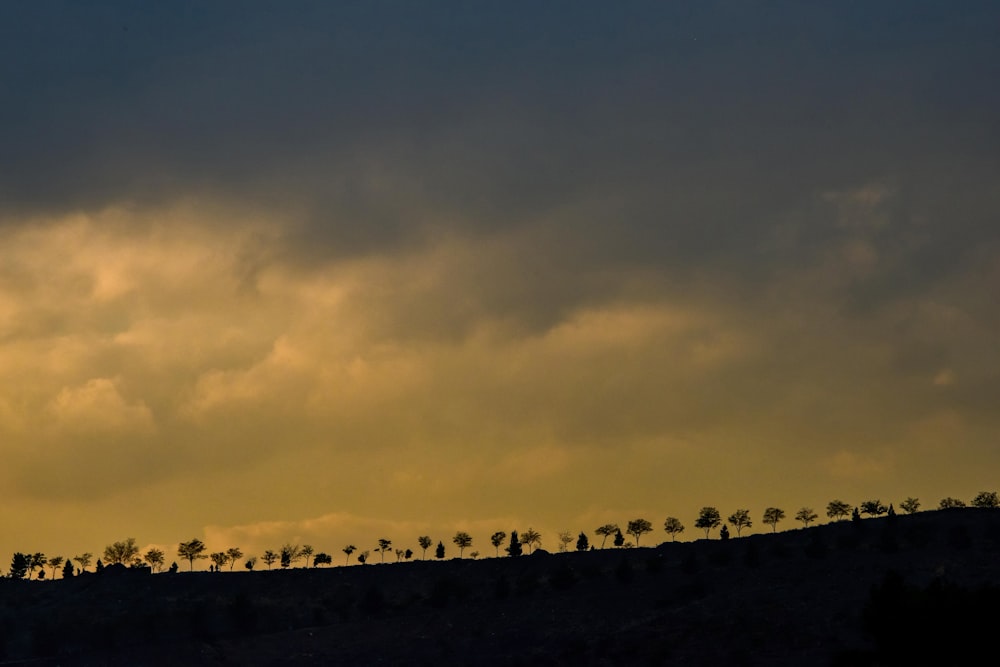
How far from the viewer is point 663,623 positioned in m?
186

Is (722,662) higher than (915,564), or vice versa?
(915,564)

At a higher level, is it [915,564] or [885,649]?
[915,564]

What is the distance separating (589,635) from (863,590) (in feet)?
141

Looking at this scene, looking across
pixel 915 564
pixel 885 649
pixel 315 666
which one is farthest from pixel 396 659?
pixel 885 649

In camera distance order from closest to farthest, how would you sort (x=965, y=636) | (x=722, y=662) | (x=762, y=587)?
(x=965, y=636)
(x=722, y=662)
(x=762, y=587)

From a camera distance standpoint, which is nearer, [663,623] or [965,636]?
[965,636]

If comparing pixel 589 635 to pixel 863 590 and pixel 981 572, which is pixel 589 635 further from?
pixel 981 572

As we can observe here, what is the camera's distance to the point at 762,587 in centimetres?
19450

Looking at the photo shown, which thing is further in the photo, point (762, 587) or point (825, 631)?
point (762, 587)

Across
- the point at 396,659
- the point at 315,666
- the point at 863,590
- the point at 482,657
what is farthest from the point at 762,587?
the point at 315,666

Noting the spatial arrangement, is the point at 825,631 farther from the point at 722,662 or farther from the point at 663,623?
the point at 663,623

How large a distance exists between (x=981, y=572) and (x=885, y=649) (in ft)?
244

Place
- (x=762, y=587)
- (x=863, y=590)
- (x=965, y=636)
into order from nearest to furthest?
(x=965, y=636), (x=863, y=590), (x=762, y=587)

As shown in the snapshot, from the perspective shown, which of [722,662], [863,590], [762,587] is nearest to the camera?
[722,662]
